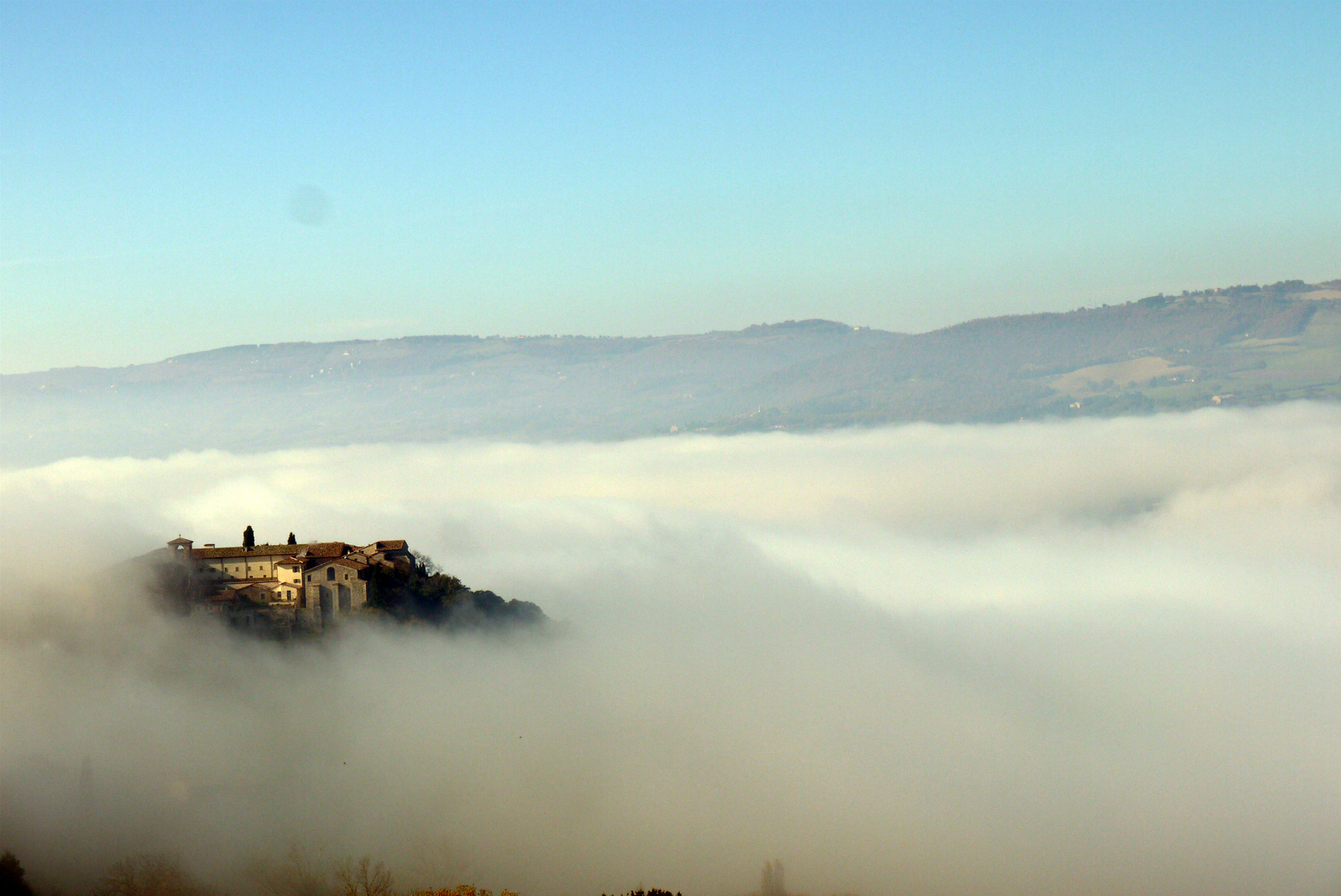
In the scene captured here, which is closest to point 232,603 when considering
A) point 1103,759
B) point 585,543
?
point 1103,759

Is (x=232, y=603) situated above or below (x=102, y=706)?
above

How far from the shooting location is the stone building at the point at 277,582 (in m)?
63.4

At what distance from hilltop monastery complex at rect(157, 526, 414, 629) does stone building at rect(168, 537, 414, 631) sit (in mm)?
45

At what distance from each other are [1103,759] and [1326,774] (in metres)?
30.5

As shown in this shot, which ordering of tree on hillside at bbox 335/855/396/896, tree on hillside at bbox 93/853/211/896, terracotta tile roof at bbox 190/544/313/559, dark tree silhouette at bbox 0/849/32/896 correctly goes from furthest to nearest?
terracotta tile roof at bbox 190/544/313/559 → tree on hillside at bbox 335/855/396/896 → tree on hillside at bbox 93/853/211/896 → dark tree silhouette at bbox 0/849/32/896

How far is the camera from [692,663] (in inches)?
4491

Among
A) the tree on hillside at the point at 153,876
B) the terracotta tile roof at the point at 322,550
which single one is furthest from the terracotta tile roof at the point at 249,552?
the tree on hillside at the point at 153,876

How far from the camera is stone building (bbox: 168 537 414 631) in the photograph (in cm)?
6344

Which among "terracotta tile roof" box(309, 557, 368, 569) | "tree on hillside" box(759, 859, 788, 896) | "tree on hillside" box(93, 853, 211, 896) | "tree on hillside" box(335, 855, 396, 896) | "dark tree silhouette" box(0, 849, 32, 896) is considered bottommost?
"tree on hillside" box(759, 859, 788, 896)

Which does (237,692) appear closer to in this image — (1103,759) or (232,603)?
(232,603)

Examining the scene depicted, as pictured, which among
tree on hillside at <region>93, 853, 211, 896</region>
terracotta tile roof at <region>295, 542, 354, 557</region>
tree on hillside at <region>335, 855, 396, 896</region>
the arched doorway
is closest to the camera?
tree on hillside at <region>93, 853, 211, 896</region>

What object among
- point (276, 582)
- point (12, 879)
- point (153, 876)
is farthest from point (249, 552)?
point (12, 879)

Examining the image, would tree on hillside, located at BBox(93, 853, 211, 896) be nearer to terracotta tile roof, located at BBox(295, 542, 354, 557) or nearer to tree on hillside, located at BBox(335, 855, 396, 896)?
tree on hillside, located at BBox(335, 855, 396, 896)

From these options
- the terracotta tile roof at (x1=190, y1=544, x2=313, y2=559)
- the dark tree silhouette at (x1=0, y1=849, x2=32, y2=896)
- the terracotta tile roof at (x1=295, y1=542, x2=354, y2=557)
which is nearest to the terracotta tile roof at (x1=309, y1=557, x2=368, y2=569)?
the terracotta tile roof at (x1=295, y1=542, x2=354, y2=557)
